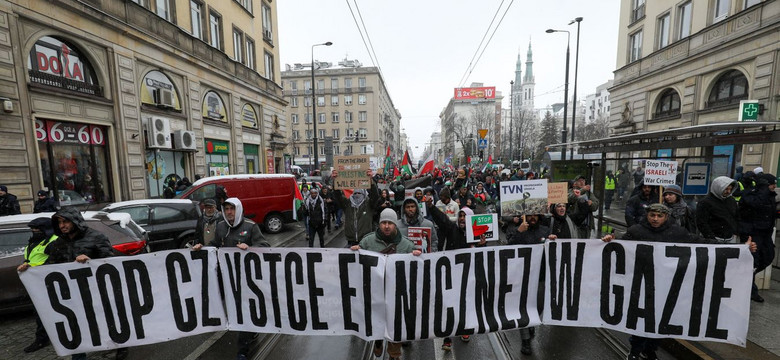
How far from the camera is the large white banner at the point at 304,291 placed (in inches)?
133

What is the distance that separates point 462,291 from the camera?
135 inches

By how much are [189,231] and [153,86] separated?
347 inches

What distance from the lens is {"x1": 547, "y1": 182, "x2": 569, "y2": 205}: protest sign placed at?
422 cm

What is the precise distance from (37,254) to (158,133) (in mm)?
10774

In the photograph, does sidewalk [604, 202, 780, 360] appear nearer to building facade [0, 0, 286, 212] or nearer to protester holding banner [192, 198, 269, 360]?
protester holding banner [192, 198, 269, 360]

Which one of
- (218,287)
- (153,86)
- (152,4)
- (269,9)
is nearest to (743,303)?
(218,287)

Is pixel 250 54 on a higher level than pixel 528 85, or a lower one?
lower

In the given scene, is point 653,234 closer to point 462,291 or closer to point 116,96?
point 462,291

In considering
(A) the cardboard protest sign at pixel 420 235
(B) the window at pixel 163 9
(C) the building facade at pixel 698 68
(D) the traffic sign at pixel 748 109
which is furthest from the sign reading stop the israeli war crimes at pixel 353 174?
(B) the window at pixel 163 9

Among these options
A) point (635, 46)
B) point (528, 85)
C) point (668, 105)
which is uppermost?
point (528, 85)

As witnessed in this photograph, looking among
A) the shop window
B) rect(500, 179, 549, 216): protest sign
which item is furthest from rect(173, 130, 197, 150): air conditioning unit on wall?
rect(500, 179, 549, 216): protest sign

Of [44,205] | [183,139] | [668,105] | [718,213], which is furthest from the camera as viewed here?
[668,105]

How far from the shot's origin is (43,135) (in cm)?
934

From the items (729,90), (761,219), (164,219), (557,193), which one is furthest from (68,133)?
(729,90)
